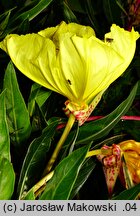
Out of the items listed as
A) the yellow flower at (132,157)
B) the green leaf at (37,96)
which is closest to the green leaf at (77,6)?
the green leaf at (37,96)

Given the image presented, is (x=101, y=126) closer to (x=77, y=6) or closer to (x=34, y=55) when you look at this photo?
(x=34, y=55)

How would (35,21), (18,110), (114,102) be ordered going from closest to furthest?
(18,110)
(114,102)
(35,21)

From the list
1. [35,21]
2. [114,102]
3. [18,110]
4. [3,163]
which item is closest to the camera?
[3,163]

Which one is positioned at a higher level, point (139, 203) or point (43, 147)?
point (43, 147)

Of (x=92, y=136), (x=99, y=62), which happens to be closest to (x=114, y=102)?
(x=92, y=136)

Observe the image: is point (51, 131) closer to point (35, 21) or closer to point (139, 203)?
point (139, 203)

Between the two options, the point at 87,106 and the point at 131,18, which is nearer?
the point at 87,106
